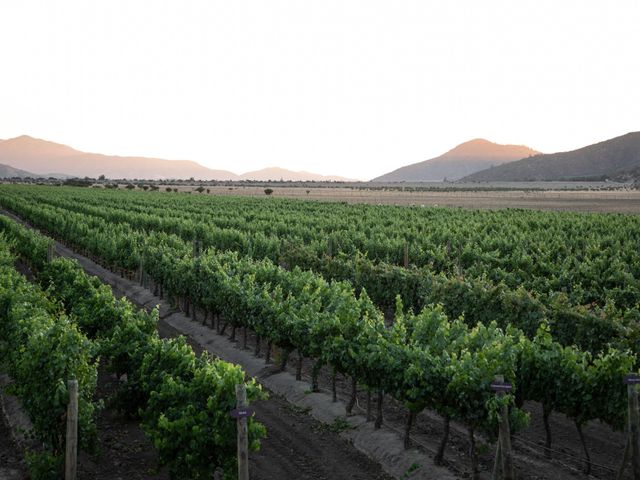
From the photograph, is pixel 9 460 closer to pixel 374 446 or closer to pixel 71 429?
pixel 71 429

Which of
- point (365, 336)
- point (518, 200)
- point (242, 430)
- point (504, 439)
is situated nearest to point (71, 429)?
point (242, 430)

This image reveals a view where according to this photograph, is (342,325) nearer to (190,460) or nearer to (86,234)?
(190,460)

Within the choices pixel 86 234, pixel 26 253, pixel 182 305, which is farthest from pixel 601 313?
pixel 86 234

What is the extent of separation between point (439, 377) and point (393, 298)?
1187 centimetres

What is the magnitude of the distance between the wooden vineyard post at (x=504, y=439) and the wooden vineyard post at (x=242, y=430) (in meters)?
3.86

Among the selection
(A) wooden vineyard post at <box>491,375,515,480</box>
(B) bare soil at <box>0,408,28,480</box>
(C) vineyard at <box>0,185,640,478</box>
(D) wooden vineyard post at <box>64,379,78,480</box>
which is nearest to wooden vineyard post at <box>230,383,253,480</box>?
(C) vineyard at <box>0,185,640,478</box>

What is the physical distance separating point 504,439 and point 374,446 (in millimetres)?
3382

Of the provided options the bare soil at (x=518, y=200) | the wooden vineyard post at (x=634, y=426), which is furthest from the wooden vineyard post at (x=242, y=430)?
the bare soil at (x=518, y=200)

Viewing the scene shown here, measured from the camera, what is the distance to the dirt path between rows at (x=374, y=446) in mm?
11578

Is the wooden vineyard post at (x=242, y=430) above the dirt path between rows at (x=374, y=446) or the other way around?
above

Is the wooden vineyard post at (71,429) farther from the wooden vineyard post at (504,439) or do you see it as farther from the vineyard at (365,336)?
the wooden vineyard post at (504,439)

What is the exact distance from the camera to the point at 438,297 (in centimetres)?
2025

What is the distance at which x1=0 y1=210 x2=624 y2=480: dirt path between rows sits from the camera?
38.0ft

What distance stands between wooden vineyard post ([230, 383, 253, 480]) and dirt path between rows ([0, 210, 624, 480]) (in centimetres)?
212
